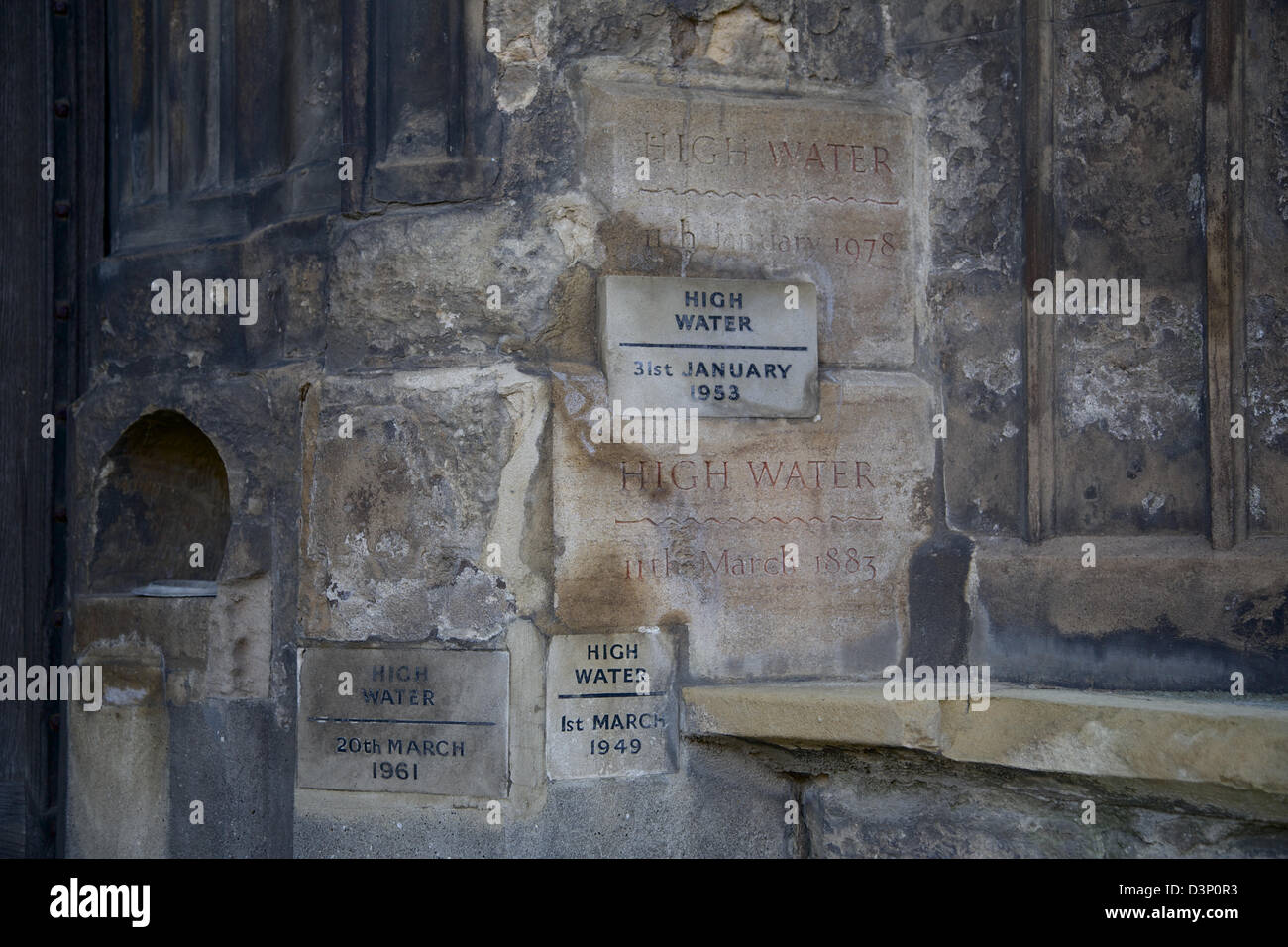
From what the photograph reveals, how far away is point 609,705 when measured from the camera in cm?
269

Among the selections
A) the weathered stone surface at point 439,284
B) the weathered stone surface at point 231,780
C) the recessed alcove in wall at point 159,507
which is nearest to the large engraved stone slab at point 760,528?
the weathered stone surface at point 439,284

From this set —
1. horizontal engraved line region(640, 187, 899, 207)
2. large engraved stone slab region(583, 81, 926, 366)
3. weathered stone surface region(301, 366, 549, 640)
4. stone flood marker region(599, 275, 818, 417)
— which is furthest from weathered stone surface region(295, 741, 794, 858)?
horizontal engraved line region(640, 187, 899, 207)

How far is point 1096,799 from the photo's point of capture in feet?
8.54

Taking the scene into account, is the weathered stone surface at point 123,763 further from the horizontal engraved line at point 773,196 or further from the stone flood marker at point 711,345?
the horizontal engraved line at point 773,196

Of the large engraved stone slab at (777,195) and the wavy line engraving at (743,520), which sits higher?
the large engraved stone slab at (777,195)

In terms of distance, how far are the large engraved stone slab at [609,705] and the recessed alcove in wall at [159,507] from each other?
114cm

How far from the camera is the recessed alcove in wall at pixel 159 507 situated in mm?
→ 3279

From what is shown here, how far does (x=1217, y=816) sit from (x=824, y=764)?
81 cm

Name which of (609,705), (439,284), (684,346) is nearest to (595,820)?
(609,705)

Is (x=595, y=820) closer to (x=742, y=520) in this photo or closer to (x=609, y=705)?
(x=609, y=705)

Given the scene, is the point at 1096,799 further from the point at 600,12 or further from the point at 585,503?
the point at 600,12

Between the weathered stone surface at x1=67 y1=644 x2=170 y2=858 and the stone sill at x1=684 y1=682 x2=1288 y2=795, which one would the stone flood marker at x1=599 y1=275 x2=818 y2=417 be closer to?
the stone sill at x1=684 y1=682 x2=1288 y2=795

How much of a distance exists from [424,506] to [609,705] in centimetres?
59

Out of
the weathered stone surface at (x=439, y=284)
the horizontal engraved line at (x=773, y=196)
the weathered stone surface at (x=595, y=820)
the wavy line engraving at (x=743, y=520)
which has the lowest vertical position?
the weathered stone surface at (x=595, y=820)
